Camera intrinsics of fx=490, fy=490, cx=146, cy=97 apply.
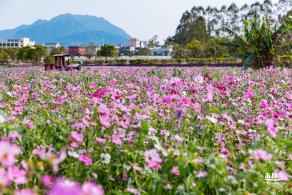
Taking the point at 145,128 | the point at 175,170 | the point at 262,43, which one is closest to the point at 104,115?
the point at 145,128

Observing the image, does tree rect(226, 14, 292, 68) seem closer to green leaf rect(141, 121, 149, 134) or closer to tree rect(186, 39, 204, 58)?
green leaf rect(141, 121, 149, 134)

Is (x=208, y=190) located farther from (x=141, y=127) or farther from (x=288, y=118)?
(x=288, y=118)

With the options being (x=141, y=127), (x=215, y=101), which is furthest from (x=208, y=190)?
(x=215, y=101)

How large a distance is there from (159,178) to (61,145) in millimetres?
770

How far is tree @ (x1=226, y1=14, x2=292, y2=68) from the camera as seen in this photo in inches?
610

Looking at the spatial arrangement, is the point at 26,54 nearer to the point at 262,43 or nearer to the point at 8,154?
the point at 262,43

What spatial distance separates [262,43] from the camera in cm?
1564

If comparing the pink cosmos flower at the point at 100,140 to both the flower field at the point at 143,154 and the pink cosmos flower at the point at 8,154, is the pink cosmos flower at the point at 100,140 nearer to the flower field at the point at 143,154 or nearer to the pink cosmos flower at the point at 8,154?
the flower field at the point at 143,154

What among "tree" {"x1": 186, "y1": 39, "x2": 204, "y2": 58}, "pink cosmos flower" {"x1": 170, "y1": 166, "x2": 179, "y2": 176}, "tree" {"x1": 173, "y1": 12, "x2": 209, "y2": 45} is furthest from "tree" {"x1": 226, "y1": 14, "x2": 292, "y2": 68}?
"tree" {"x1": 173, "y1": 12, "x2": 209, "y2": 45}

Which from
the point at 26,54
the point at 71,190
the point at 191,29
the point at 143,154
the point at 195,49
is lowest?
→ the point at 26,54

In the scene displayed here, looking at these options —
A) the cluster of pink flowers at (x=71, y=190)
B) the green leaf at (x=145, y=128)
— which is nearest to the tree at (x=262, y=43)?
the green leaf at (x=145, y=128)

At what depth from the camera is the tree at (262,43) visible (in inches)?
610

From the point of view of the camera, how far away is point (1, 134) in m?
2.78

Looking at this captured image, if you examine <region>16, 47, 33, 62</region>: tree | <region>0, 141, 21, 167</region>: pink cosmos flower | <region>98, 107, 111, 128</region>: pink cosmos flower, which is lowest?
<region>16, 47, 33, 62</region>: tree
